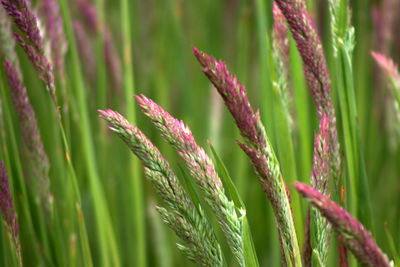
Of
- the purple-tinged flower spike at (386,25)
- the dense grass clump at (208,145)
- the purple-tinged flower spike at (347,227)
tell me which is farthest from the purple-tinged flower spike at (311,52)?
the purple-tinged flower spike at (386,25)

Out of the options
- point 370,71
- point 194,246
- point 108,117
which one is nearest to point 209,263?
point 194,246

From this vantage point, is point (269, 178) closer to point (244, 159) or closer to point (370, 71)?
point (244, 159)

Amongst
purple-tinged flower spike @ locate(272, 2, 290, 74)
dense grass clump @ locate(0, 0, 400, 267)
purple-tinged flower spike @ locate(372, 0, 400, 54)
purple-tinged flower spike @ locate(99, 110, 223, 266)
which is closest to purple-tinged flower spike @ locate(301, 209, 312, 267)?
dense grass clump @ locate(0, 0, 400, 267)

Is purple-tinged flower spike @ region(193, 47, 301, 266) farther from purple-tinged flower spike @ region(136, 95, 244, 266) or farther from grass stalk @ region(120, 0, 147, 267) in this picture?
grass stalk @ region(120, 0, 147, 267)

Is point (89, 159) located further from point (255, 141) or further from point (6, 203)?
point (255, 141)

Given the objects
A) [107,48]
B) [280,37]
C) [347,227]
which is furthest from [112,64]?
[347,227]

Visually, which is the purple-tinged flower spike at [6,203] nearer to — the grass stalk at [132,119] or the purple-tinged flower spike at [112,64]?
the grass stalk at [132,119]
